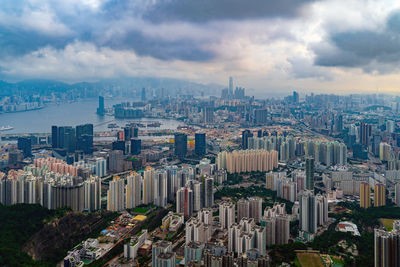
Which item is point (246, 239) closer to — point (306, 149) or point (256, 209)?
point (256, 209)

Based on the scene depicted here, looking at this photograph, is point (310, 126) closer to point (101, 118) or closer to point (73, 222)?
point (101, 118)

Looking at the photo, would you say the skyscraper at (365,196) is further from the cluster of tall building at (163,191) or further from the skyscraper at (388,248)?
the skyscraper at (388,248)

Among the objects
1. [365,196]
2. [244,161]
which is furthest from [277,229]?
[244,161]

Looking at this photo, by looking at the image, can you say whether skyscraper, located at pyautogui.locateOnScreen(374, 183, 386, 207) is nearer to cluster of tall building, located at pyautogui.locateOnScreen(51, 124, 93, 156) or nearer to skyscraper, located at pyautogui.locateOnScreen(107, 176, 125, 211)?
skyscraper, located at pyautogui.locateOnScreen(107, 176, 125, 211)

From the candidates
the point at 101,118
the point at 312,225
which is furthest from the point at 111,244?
the point at 101,118

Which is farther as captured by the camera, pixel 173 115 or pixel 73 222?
pixel 173 115

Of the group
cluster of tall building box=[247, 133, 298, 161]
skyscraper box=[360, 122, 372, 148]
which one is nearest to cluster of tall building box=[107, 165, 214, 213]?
cluster of tall building box=[247, 133, 298, 161]

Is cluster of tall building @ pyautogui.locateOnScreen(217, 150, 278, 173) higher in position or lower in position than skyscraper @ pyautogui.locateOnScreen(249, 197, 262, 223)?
higher
